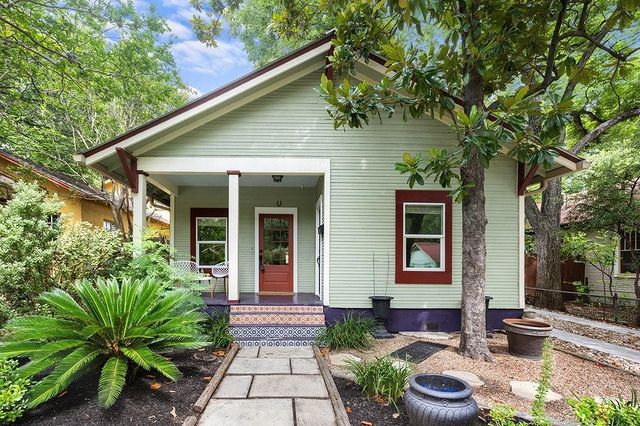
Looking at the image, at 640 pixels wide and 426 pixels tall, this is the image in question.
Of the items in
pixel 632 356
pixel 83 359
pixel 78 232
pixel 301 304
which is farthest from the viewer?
pixel 301 304

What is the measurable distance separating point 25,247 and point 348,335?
15.7 ft

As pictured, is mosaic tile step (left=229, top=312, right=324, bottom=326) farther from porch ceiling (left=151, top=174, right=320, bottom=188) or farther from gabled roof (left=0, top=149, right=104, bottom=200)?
gabled roof (left=0, top=149, right=104, bottom=200)

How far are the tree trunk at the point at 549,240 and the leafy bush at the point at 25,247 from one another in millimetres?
11328

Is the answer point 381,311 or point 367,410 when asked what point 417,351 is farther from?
point 367,410

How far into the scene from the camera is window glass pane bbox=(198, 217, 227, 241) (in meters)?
8.60

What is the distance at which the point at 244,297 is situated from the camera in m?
7.18

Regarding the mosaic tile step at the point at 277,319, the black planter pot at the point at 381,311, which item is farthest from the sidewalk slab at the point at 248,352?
the black planter pot at the point at 381,311

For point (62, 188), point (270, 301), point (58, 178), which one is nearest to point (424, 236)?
point (270, 301)

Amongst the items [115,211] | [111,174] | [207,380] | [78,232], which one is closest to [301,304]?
[207,380]

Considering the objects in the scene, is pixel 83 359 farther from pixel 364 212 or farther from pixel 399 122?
pixel 399 122

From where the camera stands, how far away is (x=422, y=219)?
21.5 feet

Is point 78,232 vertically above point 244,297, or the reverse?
point 78,232

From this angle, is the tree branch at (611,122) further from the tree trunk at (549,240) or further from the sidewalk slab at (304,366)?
the sidewalk slab at (304,366)

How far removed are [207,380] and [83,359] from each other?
1.34m
